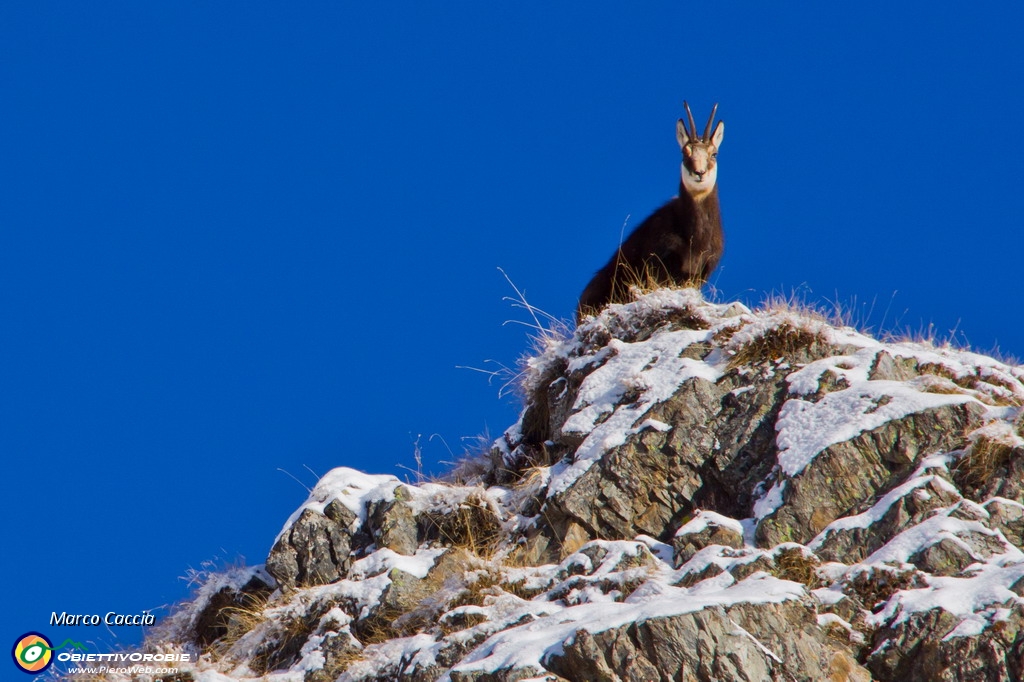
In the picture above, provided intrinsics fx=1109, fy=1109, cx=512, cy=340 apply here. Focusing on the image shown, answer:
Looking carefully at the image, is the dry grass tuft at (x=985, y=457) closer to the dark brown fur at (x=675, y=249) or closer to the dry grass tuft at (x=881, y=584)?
the dry grass tuft at (x=881, y=584)

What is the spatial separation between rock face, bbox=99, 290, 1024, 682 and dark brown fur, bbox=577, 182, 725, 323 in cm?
116

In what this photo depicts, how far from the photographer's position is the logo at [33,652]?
31.6 ft

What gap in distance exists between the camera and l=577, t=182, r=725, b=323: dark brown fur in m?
11.4

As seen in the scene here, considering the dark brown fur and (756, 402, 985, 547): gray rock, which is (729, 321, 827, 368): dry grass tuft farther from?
the dark brown fur

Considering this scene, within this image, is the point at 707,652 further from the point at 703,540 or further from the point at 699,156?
the point at 699,156

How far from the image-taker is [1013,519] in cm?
748

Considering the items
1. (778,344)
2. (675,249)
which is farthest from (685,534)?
(675,249)

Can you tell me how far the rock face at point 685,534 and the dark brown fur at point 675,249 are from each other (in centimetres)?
116

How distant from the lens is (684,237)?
11523 mm

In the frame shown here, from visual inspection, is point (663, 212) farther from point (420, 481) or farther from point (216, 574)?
point (216, 574)

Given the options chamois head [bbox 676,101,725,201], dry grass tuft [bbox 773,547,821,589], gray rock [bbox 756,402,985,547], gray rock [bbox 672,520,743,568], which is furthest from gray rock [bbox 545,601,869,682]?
chamois head [bbox 676,101,725,201]

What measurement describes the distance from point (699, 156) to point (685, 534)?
4.96m

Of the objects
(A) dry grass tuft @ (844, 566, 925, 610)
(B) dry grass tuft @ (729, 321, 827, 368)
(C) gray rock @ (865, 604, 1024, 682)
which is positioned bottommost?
(C) gray rock @ (865, 604, 1024, 682)

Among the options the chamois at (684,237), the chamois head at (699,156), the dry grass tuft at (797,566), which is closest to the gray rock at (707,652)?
the dry grass tuft at (797,566)
